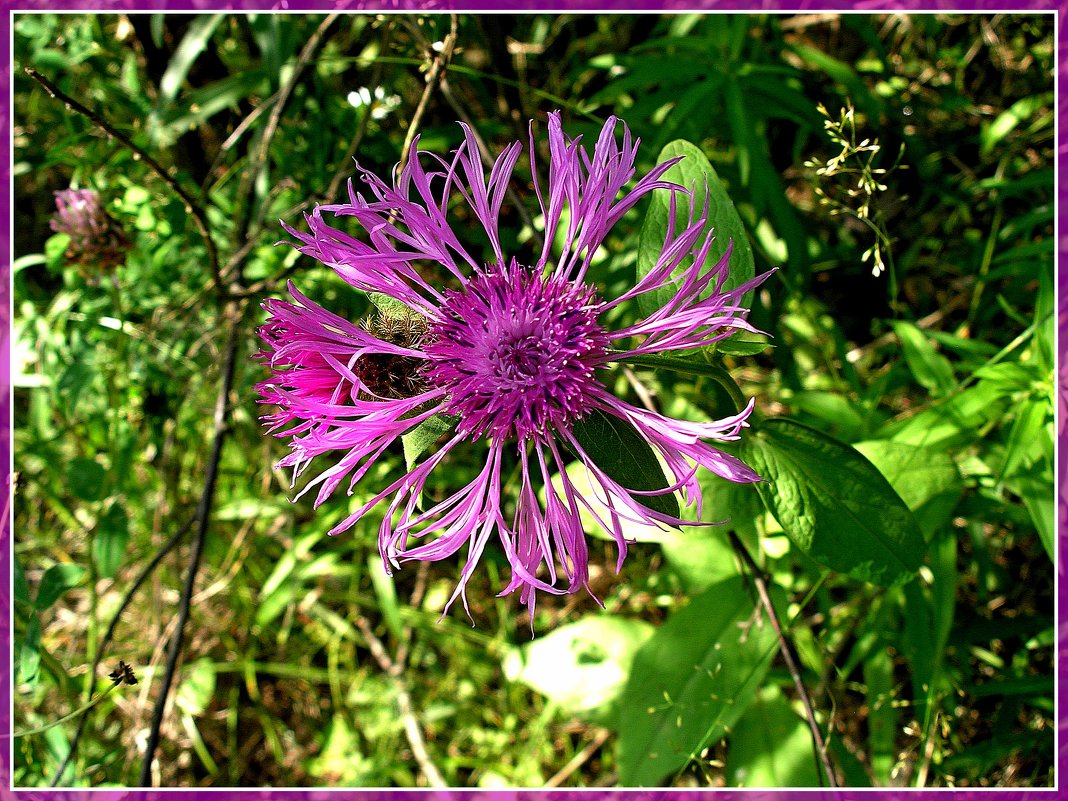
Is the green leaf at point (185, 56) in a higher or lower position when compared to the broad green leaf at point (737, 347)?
higher

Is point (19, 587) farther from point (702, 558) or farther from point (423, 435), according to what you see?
point (702, 558)

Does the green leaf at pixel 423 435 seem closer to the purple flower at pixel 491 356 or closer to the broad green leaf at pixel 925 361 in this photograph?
the purple flower at pixel 491 356

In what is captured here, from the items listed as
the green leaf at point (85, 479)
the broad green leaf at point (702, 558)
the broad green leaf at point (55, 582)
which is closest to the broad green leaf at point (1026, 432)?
the broad green leaf at point (702, 558)

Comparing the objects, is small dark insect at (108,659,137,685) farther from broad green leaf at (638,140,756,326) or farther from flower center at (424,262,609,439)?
broad green leaf at (638,140,756,326)

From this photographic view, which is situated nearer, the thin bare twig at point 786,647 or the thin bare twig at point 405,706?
the thin bare twig at point 786,647

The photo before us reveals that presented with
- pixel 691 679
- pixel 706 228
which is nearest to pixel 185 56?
pixel 706 228

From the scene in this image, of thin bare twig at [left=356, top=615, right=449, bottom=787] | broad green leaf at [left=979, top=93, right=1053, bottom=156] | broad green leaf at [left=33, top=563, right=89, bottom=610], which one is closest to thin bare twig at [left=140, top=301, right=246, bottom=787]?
broad green leaf at [left=33, top=563, right=89, bottom=610]

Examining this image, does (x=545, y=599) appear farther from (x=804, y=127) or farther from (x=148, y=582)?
(x=804, y=127)

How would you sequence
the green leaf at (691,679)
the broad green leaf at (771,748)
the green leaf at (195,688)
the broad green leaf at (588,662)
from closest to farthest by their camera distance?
the green leaf at (691,679), the broad green leaf at (771,748), the broad green leaf at (588,662), the green leaf at (195,688)
